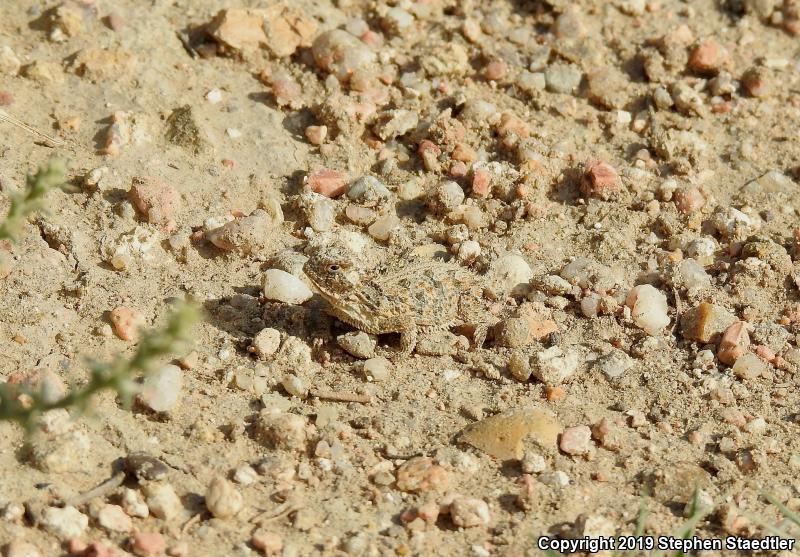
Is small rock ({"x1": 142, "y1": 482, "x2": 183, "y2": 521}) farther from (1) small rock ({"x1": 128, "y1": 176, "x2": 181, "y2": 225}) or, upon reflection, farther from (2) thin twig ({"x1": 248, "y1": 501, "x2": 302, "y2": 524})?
(1) small rock ({"x1": 128, "y1": 176, "x2": 181, "y2": 225})

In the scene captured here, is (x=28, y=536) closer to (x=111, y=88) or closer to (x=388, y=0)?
(x=111, y=88)

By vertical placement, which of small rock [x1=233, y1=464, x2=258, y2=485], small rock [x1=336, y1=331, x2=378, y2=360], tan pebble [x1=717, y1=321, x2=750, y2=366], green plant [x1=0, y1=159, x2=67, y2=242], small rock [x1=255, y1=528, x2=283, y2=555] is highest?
green plant [x1=0, y1=159, x2=67, y2=242]

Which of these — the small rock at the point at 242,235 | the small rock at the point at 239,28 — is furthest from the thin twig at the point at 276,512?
the small rock at the point at 239,28

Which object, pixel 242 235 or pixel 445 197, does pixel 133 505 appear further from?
pixel 445 197

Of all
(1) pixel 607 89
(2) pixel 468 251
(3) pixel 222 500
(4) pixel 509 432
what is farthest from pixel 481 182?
(3) pixel 222 500

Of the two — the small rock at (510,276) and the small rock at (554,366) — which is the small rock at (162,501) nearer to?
the small rock at (554,366)

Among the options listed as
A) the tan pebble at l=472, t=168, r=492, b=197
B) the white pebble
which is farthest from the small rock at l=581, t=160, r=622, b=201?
the white pebble

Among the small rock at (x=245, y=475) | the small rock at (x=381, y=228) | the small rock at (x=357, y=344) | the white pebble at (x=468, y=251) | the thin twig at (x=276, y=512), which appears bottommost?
the small rock at (x=245, y=475)
